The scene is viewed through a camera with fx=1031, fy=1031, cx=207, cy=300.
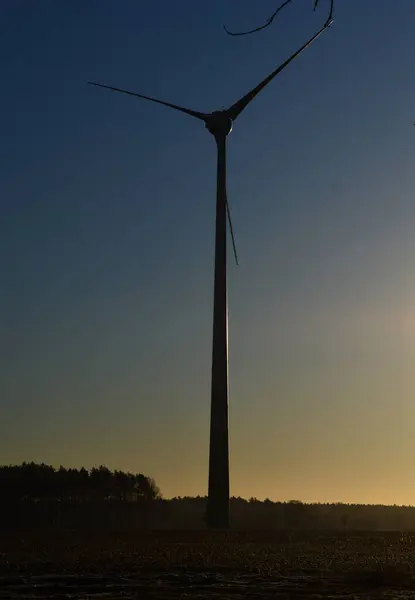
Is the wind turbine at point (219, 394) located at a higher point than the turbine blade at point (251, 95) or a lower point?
lower

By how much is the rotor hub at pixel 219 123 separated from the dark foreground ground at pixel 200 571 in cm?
3704

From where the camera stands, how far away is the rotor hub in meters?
65.4

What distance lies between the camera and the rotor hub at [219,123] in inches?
2574

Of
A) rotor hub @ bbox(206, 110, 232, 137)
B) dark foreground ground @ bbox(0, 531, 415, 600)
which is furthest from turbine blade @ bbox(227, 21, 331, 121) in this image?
dark foreground ground @ bbox(0, 531, 415, 600)

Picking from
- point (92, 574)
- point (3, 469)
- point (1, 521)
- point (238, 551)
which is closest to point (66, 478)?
point (3, 469)

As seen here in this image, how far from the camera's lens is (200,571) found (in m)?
23.2

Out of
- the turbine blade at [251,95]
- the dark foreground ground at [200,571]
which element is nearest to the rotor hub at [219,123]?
the turbine blade at [251,95]

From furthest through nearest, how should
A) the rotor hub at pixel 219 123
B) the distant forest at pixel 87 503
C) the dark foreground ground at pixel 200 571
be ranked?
the distant forest at pixel 87 503 < the rotor hub at pixel 219 123 < the dark foreground ground at pixel 200 571

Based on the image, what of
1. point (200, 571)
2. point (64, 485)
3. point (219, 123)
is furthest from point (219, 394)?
point (64, 485)

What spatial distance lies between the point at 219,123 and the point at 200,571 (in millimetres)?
45753

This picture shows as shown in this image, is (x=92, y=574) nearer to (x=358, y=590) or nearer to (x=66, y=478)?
(x=358, y=590)

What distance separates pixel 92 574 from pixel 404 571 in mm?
7014

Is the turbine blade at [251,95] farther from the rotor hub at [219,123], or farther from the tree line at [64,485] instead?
the tree line at [64,485]

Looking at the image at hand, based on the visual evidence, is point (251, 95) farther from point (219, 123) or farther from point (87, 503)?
point (87, 503)
